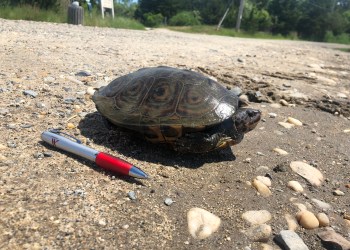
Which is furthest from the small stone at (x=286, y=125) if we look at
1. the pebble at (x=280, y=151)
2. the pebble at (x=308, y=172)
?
the pebble at (x=308, y=172)

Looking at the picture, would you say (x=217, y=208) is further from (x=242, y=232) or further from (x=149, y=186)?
(x=149, y=186)

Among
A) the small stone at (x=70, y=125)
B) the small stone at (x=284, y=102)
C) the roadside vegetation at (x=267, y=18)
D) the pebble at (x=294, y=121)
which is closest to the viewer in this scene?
the small stone at (x=70, y=125)

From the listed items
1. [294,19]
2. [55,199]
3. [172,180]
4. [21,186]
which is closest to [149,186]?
[172,180]

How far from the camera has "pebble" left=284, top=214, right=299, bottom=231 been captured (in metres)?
Answer: 2.21

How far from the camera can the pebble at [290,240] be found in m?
1.98

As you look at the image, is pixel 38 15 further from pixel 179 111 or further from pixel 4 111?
pixel 179 111

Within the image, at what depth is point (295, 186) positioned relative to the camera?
2674mm

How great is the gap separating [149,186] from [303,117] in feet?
8.90

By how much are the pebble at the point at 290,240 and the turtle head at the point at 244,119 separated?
1041mm

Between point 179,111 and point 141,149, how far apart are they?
18.1 inches

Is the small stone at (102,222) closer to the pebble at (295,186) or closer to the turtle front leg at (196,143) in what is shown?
the turtle front leg at (196,143)

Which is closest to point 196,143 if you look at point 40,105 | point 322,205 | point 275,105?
point 322,205

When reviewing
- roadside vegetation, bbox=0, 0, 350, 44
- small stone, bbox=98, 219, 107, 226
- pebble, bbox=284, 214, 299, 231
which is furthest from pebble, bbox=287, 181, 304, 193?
roadside vegetation, bbox=0, 0, 350, 44

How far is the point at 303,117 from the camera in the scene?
4355 mm
